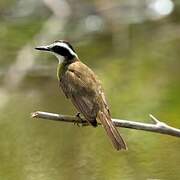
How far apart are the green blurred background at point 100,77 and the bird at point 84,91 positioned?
1.09 metres

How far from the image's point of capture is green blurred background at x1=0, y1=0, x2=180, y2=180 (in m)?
8.81

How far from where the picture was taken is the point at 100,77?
504 inches

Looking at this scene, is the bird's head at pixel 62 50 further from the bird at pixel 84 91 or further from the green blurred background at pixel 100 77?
the green blurred background at pixel 100 77

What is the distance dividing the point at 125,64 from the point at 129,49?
98 cm

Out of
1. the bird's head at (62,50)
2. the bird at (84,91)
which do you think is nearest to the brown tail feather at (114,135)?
the bird at (84,91)

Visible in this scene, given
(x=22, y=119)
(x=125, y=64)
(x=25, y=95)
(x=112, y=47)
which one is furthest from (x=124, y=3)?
(x=22, y=119)

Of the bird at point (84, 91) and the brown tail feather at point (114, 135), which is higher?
the bird at point (84, 91)

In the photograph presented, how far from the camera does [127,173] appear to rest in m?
8.42

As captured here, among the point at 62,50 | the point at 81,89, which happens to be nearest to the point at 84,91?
the point at 81,89

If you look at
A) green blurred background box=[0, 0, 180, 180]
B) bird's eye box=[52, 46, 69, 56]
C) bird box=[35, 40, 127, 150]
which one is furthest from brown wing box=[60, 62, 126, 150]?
green blurred background box=[0, 0, 180, 180]

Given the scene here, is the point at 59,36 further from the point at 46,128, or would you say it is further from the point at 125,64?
the point at 46,128

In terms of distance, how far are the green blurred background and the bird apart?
1.09 m

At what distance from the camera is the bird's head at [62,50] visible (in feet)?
25.9

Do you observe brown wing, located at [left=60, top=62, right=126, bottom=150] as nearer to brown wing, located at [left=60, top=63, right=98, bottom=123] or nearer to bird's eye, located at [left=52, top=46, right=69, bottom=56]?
brown wing, located at [left=60, top=63, right=98, bottom=123]
